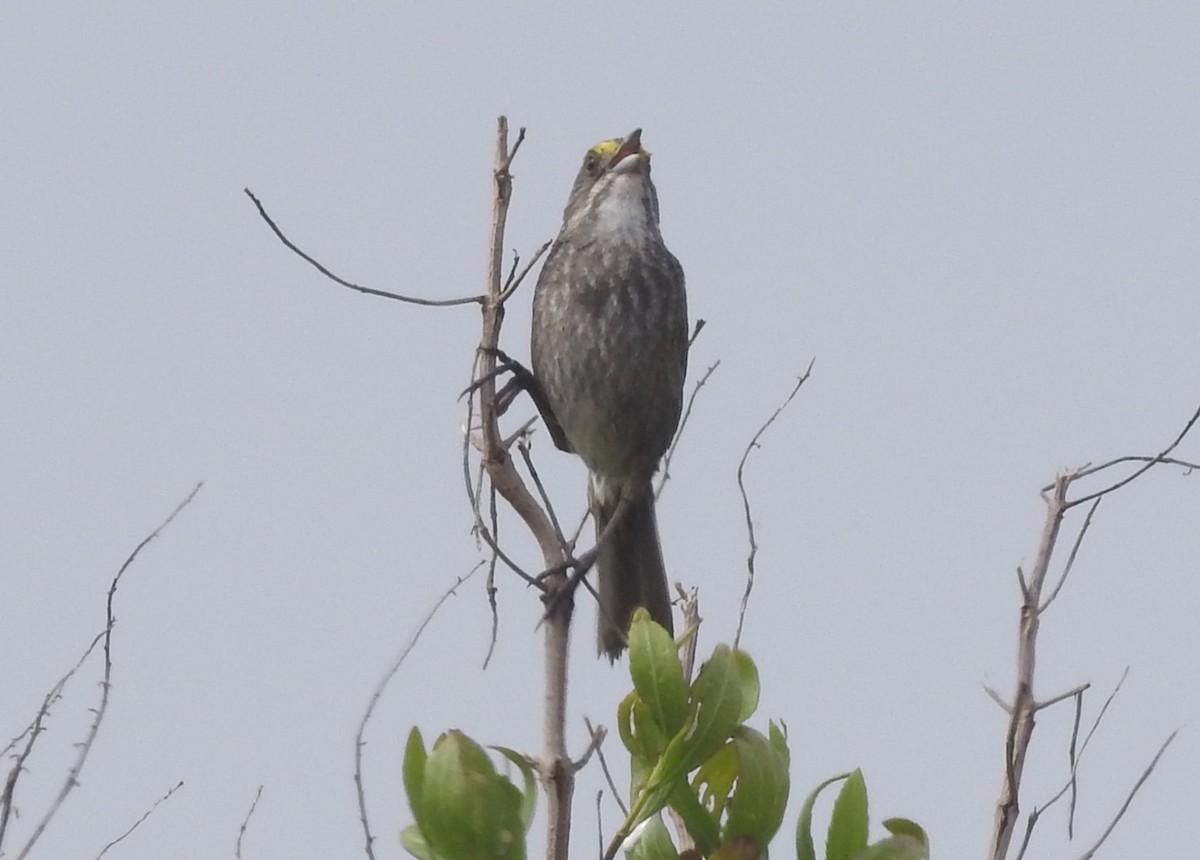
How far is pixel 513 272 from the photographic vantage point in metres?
3.16

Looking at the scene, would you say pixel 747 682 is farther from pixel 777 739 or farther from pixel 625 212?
pixel 625 212

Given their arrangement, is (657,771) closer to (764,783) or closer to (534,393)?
(764,783)

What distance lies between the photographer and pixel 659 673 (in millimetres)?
2477

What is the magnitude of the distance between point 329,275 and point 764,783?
1.52m

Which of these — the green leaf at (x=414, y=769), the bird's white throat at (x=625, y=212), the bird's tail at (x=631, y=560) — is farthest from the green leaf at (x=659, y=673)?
the bird's white throat at (x=625, y=212)

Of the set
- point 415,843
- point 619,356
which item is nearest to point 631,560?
point 619,356

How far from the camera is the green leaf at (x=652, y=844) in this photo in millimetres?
2562

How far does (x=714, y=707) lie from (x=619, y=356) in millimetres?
2506

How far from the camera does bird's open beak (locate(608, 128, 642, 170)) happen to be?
522 cm

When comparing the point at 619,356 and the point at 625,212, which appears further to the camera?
the point at 625,212

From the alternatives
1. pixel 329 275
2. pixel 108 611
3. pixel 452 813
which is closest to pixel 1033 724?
pixel 452 813

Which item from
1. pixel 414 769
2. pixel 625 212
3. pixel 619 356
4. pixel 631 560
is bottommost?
pixel 414 769

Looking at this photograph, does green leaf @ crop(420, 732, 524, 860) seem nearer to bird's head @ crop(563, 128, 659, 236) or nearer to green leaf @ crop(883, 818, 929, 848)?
green leaf @ crop(883, 818, 929, 848)

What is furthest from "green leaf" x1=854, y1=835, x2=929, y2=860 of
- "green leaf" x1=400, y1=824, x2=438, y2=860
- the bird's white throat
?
the bird's white throat
